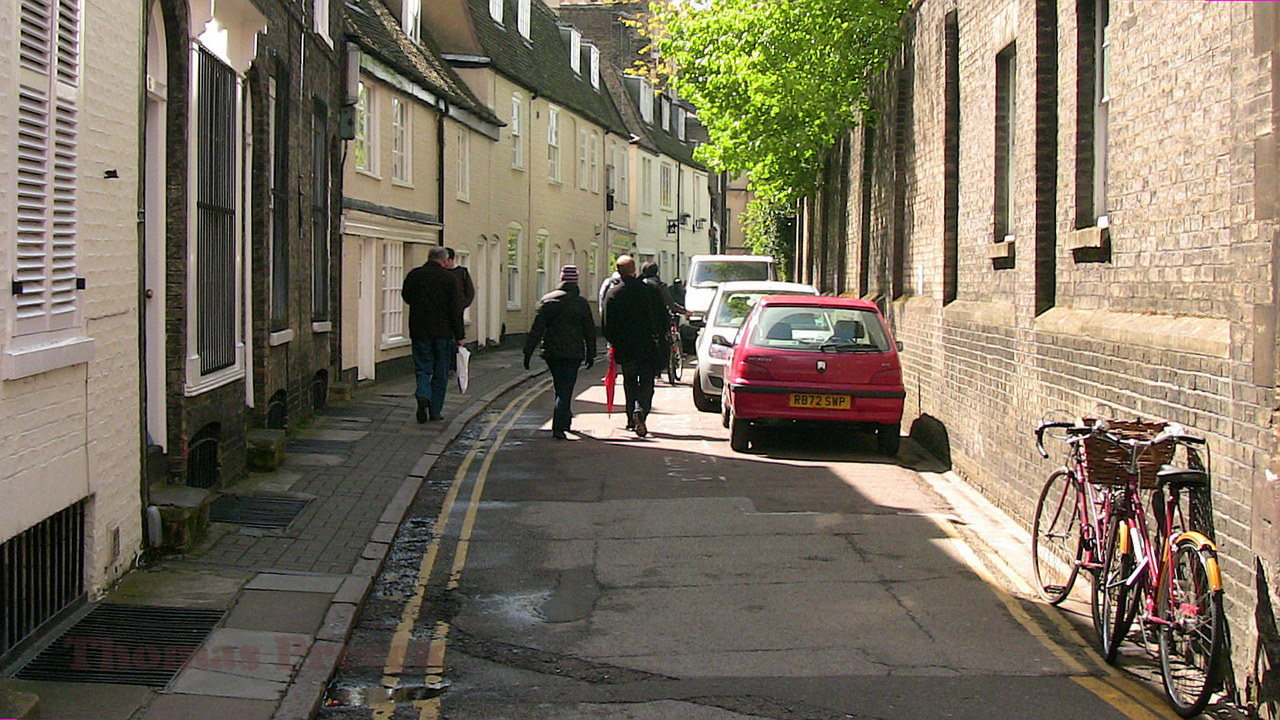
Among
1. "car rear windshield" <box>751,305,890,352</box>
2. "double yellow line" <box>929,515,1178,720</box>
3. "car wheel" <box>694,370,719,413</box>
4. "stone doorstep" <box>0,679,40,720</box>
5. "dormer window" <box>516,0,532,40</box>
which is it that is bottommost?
"double yellow line" <box>929,515,1178,720</box>

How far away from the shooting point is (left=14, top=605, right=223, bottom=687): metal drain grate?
19.6ft

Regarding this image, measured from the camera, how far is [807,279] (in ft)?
107

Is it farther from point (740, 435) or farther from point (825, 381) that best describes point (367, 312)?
point (825, 381)

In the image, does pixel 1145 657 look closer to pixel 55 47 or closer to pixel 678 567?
pixel 678 567

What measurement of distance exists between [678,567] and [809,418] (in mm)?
5124

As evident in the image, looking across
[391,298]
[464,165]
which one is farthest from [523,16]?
[391,298]

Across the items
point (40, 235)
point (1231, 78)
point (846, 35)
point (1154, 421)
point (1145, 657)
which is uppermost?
point (846, 35)

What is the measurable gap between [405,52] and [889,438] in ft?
43.8

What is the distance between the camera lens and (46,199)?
6508mm

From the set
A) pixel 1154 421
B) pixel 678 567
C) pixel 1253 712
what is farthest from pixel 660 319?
pixel 1253 712

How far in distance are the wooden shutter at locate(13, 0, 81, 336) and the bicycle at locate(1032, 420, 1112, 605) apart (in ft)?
16.2

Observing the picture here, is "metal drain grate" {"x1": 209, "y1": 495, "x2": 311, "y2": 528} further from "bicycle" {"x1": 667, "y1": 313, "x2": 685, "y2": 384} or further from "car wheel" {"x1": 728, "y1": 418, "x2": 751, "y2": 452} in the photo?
"bicycle" {"x1": 667, "y1": 313, "x2": 685, "y2": 384}

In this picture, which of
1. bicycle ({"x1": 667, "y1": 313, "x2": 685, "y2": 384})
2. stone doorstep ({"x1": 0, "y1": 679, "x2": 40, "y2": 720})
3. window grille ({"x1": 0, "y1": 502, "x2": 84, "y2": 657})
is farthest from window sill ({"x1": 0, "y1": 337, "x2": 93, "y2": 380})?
bicycle ({"x1": 667, "y1": 313, "x2": 685, "y2": 384})

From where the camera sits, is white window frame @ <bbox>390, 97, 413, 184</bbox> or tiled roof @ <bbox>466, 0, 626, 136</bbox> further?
tiled roof @ <bbox>466, 0, 626, 136</bbox>
